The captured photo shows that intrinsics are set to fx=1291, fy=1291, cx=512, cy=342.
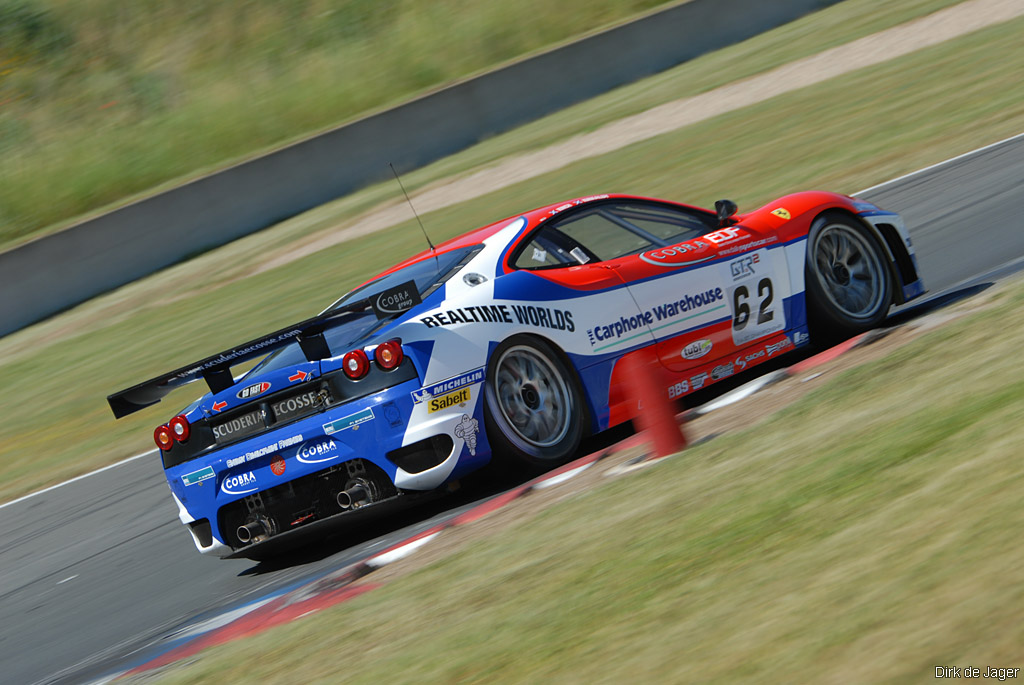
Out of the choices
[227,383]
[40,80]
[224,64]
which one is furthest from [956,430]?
[40,80]

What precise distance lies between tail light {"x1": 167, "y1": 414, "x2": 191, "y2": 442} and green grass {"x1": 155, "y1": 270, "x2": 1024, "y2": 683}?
5.40 ft

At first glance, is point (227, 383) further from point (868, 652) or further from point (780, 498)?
point (868, 652)

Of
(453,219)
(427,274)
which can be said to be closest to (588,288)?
(427,274)

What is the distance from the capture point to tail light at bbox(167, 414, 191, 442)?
20.7ft

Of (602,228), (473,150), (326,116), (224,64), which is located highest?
(224,64)

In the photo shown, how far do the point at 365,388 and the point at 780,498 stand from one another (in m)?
2.36

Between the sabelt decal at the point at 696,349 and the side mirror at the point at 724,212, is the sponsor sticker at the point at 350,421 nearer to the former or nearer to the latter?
the sabelt decal at the point at 696,349

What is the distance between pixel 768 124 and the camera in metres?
18.0

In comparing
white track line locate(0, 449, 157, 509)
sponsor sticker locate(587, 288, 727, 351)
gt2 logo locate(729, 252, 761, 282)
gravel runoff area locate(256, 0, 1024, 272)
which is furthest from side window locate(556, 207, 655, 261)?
gravel runoff area locate(256, 0, 1024, 272)

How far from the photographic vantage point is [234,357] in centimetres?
590

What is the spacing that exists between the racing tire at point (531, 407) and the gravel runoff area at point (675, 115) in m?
13.5

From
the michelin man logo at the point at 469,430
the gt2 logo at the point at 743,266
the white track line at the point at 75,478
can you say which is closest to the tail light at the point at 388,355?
the michelin man logo at the point at 469,430

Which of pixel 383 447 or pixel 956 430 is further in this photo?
pixel 383 447

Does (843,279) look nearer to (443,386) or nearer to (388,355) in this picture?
(443,386)
